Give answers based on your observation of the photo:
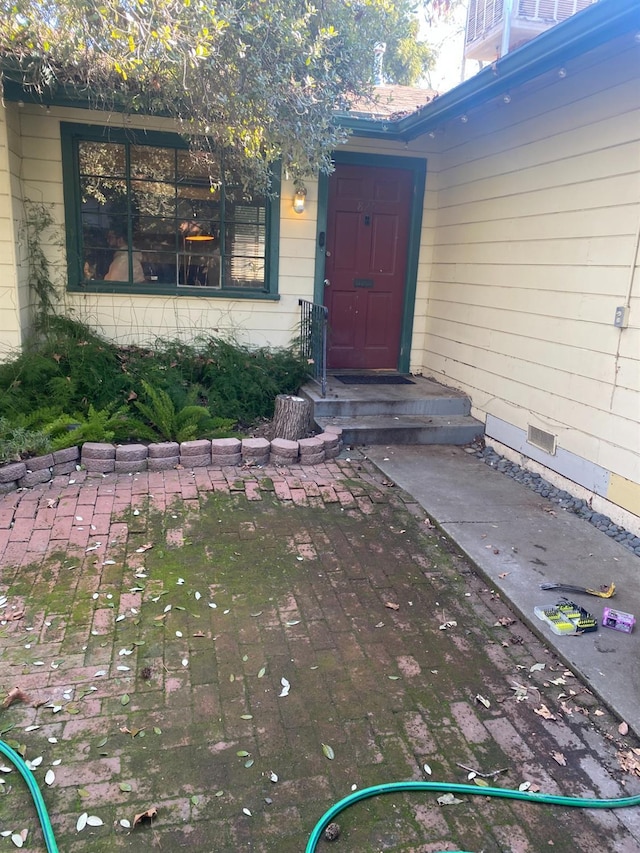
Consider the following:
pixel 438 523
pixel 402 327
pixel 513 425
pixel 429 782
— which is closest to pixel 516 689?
pixel 429 782

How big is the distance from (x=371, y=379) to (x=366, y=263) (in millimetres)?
1311

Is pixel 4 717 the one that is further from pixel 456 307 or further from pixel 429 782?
pixel 456 307

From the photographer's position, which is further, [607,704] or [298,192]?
[298,192]

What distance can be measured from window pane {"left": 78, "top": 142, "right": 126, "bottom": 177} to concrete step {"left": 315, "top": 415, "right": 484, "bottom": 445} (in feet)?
10.4

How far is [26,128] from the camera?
5523 millimetres

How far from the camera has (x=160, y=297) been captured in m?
6.09

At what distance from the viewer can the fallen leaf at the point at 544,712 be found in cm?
227

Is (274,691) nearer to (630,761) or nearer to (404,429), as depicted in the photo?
(630,761)

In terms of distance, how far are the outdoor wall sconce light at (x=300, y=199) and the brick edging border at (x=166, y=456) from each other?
2.57 meters

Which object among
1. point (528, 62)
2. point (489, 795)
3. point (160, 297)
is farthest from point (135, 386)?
point (489, 795)

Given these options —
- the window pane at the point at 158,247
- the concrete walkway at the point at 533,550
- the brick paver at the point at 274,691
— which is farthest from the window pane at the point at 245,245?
the brick paver at the point at 274,691

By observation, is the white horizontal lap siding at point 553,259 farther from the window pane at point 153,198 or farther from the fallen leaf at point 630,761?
the window pane at point 153,198

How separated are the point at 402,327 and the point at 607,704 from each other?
5061 mm

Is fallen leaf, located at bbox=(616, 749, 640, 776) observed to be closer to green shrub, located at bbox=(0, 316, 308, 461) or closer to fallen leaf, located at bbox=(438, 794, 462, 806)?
fallen leaf, located at bbox=(438, 794, 462, 806)
